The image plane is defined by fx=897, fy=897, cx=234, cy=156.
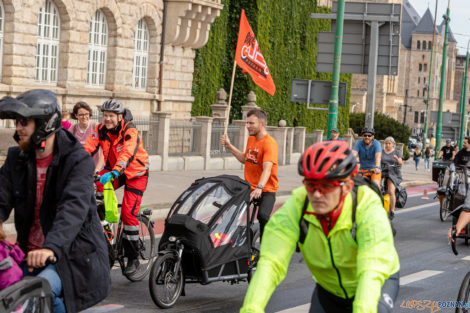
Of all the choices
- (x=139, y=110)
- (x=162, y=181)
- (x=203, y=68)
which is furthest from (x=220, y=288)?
(x=203, y=68)

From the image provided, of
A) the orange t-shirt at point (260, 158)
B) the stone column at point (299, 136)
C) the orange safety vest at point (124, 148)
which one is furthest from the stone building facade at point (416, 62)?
the orange safety vest at point (124, 148)

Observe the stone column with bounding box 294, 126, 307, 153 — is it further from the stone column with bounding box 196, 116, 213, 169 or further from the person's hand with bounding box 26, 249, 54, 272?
the person's hand with bounding box 26, 249, 54, 272

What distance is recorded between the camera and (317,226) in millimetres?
3830

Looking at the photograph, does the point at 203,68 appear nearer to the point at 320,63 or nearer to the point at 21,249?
the point at 320,63

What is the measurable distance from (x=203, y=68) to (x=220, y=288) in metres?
24.9

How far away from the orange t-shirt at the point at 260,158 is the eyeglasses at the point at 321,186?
5708 mm

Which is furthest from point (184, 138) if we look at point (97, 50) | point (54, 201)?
point (54, 201)

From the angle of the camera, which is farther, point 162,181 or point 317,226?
point 162,181

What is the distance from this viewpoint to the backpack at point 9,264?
4062mm

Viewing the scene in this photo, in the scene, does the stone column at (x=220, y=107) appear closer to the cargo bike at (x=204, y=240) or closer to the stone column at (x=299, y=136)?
the stone column at (x=299, y=136)

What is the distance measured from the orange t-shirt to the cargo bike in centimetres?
90

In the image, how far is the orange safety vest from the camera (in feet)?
28.4

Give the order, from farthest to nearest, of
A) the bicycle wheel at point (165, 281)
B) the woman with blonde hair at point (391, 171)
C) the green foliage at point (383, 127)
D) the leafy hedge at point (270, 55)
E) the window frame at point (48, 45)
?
the green foliage at point (383, 127)
the leafy hedge at point (270, 55)
the window frame at point (48, 45)
the woman with blonde hair at point (391, 171)
the bicycle wheel at point (165, 281)

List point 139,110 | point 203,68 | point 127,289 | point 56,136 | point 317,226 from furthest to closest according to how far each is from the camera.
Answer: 1. point 203,68
2. point 139,110
3. point 127,289
4. point 56,136
5. point 317,226
